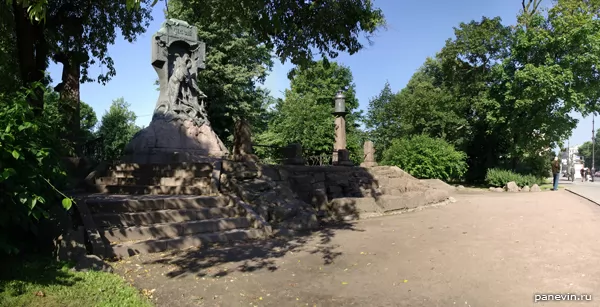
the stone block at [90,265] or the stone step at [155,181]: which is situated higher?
the stone step at [155,181]

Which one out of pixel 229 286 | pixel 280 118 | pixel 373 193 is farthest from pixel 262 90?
pixel 229 286

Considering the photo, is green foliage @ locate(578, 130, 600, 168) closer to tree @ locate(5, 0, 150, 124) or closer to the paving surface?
the paving surface

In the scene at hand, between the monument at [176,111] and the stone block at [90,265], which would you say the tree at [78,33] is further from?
the stone block at [90,265]

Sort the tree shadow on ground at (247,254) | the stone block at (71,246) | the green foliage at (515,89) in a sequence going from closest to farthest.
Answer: the stone block at (71,246), the tree shadow on ground at (247,254), the green foliage at (515,89)

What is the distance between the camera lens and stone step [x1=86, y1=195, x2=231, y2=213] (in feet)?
24.2

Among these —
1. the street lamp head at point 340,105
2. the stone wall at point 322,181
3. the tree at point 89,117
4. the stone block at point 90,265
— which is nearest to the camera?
the stone block at point 90,265

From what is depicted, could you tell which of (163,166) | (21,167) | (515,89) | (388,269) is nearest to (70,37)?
(163,166)

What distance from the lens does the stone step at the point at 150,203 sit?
24.2ft

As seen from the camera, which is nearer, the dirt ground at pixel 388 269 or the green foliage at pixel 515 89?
the dirt ground at pixel 388 269

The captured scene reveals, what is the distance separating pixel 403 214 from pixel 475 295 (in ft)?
23.7

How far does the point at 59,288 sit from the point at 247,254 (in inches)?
109

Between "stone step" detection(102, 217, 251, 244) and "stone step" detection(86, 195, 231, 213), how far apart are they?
72 cm

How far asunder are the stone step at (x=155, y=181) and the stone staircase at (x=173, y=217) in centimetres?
3

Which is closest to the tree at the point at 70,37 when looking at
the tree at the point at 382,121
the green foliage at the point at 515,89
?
the green foliage at the point at 515,89
